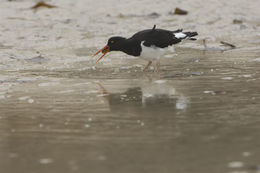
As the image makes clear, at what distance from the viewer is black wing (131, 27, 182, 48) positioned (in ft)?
27.4

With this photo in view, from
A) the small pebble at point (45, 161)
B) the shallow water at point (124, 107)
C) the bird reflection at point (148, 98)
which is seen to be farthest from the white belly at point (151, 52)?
the small pebble at point (45, 161)

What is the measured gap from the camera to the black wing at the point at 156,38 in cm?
835

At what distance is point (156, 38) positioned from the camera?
845 cm

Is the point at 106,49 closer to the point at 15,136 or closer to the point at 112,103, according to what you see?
the point at 112,103

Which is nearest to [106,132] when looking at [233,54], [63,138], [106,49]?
[63,138]

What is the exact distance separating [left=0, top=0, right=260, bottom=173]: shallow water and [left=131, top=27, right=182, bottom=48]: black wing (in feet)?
1.33

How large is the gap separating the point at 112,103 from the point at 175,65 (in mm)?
3133

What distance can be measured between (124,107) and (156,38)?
314cm

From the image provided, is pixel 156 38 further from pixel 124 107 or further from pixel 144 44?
pixel 124 107

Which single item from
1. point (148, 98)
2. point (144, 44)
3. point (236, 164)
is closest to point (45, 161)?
point (236, 164)

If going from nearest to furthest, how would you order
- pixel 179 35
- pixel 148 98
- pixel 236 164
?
pixel 236 164, pixel 148 98, pixel 179 35

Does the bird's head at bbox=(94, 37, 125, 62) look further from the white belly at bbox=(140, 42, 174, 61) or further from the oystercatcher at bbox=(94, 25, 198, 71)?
the white belly at bbox=(140, 42, 174, 61)

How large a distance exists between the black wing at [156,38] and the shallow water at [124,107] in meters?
0.40

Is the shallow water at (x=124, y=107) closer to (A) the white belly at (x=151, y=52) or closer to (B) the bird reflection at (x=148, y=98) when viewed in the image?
(B) the bird reflection at (x=148, y=98)
